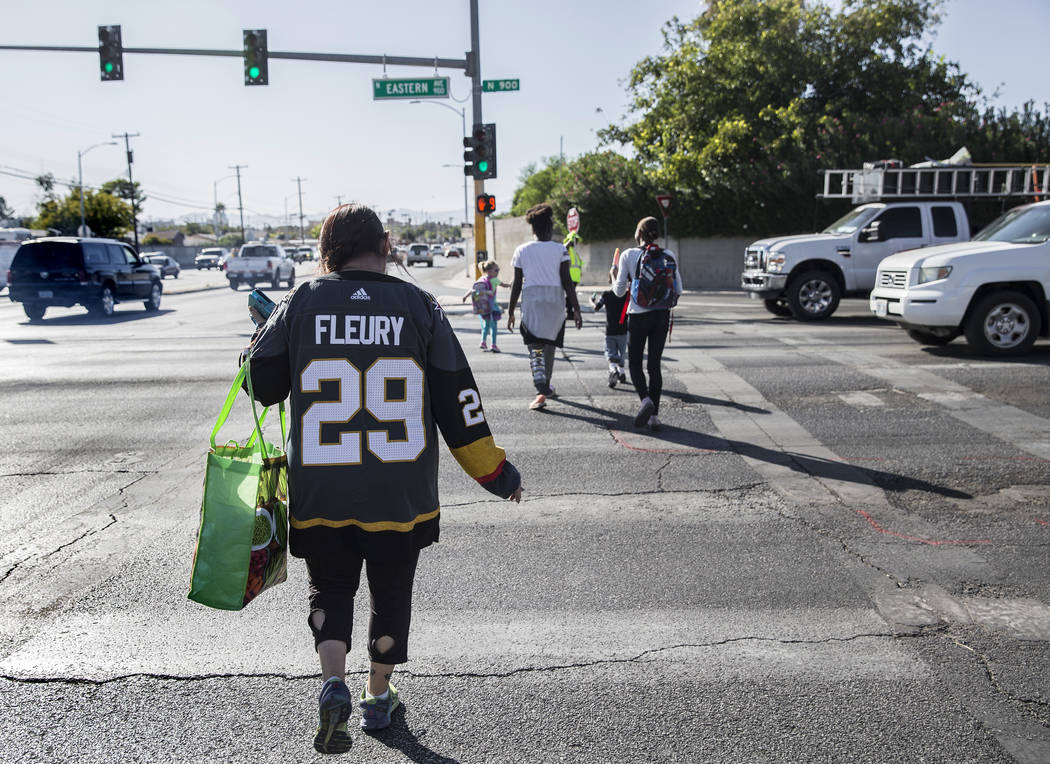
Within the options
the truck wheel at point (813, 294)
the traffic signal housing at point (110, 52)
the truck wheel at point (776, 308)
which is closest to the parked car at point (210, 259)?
the traffic signal housing at point (110, 52)

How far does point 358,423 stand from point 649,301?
15.5ft

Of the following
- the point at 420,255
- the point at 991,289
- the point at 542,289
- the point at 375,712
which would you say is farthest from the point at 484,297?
the point at 420,255

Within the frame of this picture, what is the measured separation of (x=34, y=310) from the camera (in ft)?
62.7

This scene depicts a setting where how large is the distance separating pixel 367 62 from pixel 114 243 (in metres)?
7.81

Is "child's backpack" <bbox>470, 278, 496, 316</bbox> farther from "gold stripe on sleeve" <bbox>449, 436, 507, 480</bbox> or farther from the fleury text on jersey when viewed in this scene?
the fleury text on jersey

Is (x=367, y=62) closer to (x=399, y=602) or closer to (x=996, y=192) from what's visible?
(x=996, y=192)

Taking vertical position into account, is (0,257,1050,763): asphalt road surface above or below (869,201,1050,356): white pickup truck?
below

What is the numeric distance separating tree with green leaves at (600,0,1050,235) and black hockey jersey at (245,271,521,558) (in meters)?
25.5

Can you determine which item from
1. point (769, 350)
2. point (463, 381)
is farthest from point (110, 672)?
point (769, 350)

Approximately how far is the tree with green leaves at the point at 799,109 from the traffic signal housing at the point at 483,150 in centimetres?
1041

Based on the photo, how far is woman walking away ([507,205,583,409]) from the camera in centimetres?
787

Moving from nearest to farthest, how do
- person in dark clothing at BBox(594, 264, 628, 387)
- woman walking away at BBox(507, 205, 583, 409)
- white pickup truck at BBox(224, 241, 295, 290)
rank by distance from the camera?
woman walking away at BBox(507, 205, 583, 409), person in dark clothing at BBox(594, 264, 628, 387), white pickup truck at BBox(224, 241, 295, 290)

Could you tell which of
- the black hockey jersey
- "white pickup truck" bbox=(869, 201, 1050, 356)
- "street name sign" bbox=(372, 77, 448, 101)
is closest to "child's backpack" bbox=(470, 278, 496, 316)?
"white pickup truck" bbox=(869, 201, 1050, 356)

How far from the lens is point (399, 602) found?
9.23 feet
